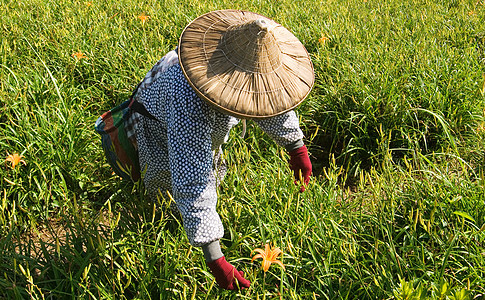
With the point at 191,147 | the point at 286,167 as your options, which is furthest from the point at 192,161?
the point at 286,167

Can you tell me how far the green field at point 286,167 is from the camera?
1.70 metres

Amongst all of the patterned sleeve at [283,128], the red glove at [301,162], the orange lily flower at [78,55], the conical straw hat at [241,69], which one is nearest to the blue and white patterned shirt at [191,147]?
the conical straw hat at [241,69]

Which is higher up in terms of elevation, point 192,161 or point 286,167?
Result: point 192,161

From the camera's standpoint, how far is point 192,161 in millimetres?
1504

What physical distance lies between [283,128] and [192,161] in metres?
0.57

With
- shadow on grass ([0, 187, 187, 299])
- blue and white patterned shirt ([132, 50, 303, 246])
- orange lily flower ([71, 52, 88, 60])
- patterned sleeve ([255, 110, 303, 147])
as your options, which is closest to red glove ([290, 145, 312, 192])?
patterned sleeve ([255, 110, 303, 147])

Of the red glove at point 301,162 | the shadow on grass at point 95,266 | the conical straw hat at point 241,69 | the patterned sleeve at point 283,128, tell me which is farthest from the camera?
the red glove at point 301,162

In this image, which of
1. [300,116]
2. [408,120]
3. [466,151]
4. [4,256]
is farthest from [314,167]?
[4,256]

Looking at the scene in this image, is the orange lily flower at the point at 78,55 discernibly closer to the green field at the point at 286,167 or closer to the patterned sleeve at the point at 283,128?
the green field at the point at 286,167

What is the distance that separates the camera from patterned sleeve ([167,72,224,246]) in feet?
4.90

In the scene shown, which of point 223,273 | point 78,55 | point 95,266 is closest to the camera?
point 223,273

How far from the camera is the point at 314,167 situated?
284 centimetres

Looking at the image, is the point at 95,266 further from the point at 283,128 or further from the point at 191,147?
the point at 283,128

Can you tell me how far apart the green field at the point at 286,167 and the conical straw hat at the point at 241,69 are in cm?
55
